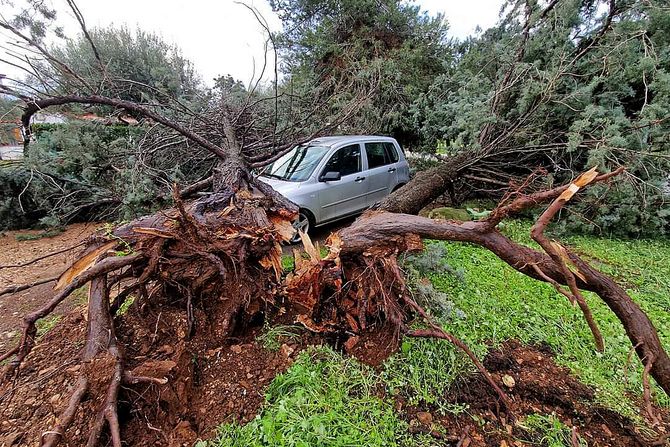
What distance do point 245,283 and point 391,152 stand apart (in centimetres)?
501

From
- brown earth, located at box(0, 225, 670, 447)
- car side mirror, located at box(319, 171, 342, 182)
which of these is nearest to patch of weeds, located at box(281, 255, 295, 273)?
brown earth, located at box(0, 225, 670, 447)

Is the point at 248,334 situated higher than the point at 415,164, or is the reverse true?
the point at 415,164

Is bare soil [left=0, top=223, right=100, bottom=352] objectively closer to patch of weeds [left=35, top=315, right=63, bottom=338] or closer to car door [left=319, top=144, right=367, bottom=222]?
patch of weeds [left=35, top=315, right=63, bottom=338]

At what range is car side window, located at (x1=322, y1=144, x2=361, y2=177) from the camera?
5.23 m

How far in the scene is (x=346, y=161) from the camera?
5.51 meters

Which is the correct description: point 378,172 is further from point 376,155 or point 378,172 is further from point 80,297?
point 80,297

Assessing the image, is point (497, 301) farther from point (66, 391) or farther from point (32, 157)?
point (32, 157)

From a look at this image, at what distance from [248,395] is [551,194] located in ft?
Answer: 7.79

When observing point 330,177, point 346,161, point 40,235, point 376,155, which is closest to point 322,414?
point 330,177

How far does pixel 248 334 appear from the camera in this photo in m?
2.59

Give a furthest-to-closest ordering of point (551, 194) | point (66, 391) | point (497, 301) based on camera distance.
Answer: point (497, 301) < point (66, 391) < point (551, 194)

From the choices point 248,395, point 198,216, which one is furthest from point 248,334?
point 198,216

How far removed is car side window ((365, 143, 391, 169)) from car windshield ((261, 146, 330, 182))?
111 cm

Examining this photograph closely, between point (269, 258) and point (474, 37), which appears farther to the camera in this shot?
point (474, 37)
